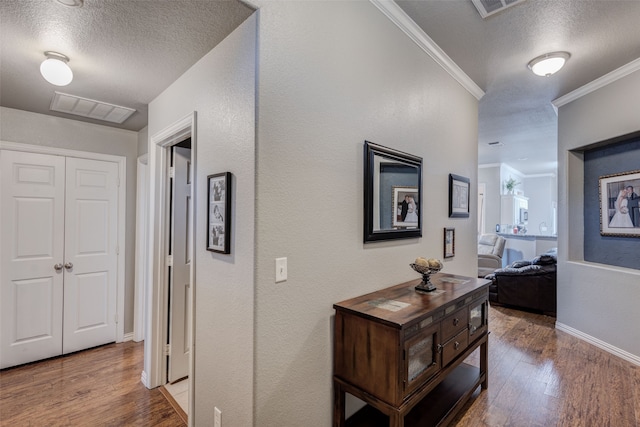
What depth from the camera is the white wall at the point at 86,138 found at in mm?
2969

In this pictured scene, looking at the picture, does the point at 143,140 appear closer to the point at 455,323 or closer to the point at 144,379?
the point at 144,379

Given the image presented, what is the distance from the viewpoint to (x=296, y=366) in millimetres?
1593

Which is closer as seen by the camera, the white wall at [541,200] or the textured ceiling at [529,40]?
the textured ceiling at [529,40]

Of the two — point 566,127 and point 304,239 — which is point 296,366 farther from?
point 566,127

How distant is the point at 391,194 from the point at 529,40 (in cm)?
177

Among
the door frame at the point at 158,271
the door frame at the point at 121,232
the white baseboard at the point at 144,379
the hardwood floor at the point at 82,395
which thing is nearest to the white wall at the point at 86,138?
the door frame at the point at 121,232

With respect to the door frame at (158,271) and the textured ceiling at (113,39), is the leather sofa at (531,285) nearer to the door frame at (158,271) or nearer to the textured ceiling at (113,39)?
the door frame at (158,271)

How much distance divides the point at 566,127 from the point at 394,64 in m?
2.91

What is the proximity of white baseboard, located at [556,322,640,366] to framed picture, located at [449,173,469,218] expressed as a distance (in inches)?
79.1

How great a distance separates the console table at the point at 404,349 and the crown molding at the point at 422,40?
1927 mm

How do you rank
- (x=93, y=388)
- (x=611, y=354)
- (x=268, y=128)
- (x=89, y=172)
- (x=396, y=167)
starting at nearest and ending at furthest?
(x=268, y=128)
(x=396, y=167)
(x=93, y=388)
(x=611, y=354)
(x=89, y=172)

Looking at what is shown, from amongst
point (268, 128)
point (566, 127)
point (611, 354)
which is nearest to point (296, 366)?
point (268, 128)

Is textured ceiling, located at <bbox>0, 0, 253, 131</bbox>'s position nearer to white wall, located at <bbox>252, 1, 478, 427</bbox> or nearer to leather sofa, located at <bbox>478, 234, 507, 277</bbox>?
white wall, located at <bbox>252, 1, 478, 427</bbox>

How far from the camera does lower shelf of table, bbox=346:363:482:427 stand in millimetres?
1896
